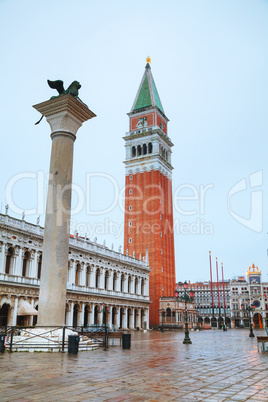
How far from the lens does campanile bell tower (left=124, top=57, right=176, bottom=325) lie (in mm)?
65694

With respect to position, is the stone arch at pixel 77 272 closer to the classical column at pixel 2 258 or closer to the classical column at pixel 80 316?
the classical column at pixel 80 316

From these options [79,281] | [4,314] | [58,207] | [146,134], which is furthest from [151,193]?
[58,207]

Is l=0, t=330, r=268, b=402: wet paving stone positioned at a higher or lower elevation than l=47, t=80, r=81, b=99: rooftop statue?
lower

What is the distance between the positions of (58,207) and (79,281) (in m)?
28.8

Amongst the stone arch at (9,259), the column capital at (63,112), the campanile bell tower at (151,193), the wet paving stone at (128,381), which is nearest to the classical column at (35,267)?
the stone arch at (9,259)

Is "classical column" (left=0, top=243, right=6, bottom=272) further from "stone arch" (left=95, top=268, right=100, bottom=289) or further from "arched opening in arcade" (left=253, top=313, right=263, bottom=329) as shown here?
"arched opening in arcade" (left=253, top=313, right=263, bottom=329)

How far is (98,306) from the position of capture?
46406 millimetres

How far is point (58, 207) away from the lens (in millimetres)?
15984

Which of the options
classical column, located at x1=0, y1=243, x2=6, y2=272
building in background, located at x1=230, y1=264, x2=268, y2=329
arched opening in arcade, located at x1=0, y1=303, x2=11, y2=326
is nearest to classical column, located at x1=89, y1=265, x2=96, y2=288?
arched opening in arcade, located at x1=0, y1=303, x2=11, y2=326

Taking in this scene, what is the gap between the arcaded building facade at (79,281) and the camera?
1312 inches

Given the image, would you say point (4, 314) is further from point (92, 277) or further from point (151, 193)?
point (151, 193)

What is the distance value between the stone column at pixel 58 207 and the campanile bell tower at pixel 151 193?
5001 cm

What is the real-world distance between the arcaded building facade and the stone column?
1841 cm

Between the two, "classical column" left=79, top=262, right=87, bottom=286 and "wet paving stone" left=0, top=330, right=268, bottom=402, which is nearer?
"wet paving stone" left=0, top=330, right=268, bottom=402
